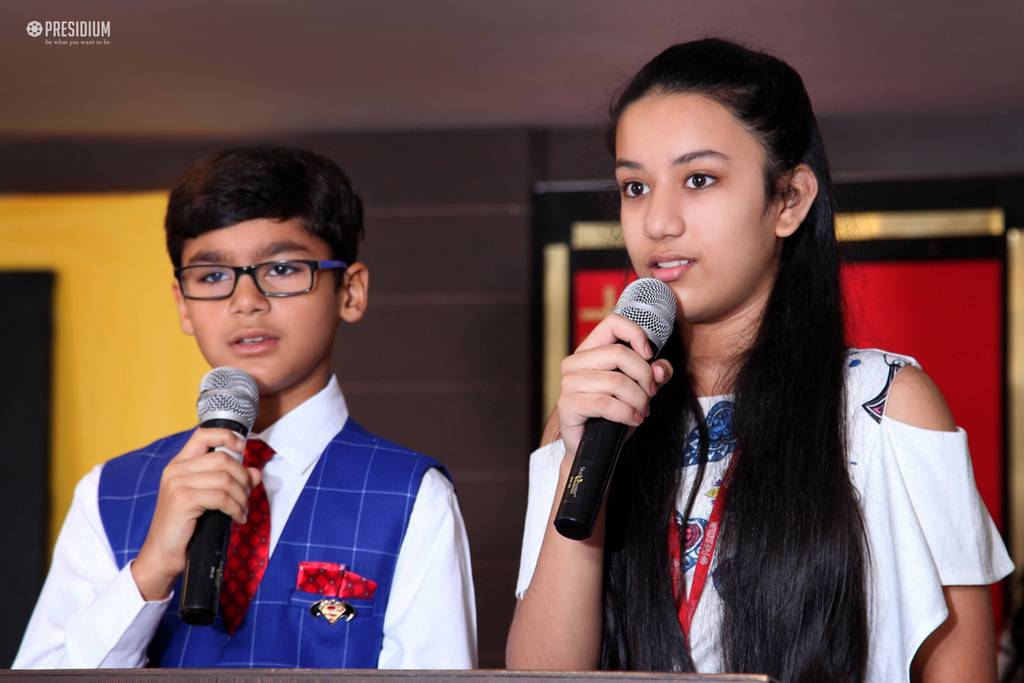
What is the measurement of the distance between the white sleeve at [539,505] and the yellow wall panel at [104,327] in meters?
3.42

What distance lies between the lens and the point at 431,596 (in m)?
1.29

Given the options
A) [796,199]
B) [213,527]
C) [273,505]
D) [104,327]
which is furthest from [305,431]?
[104,327]

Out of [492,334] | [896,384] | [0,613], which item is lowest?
[0,613]

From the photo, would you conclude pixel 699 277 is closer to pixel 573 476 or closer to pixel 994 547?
pixel 573 476

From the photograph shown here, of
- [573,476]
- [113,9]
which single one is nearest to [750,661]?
[573,476]

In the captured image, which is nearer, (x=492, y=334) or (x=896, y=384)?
(x=896, y=384)

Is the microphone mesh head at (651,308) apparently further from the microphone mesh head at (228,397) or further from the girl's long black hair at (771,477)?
the microphone mesh head at (228,397)

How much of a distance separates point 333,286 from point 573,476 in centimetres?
69

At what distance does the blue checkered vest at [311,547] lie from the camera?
1277 millimetres

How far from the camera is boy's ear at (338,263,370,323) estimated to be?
150cm

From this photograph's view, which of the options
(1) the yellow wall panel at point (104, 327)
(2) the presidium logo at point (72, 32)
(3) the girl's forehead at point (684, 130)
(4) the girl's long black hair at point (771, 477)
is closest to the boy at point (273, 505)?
(4) the girl's long black hair at point (771, 477)

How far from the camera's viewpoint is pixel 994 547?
107 cm

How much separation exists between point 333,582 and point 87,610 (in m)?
0.30

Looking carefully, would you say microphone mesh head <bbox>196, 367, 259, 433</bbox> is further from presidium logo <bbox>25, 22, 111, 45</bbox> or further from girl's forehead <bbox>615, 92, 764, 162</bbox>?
presidium logo <bbox>25, 22, 111, 45</bbox>
